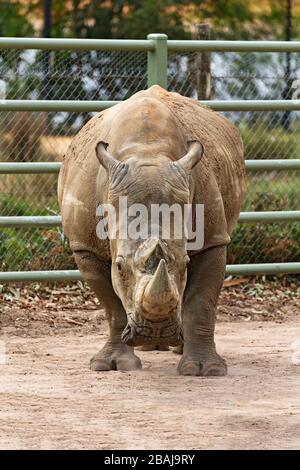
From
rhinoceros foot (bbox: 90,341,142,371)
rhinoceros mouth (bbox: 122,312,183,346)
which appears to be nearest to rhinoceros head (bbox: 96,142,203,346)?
rhinoceros mouth (bbox: 122,312,183,346)

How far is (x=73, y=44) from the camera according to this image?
9188 mm

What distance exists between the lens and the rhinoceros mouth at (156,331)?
255 inches

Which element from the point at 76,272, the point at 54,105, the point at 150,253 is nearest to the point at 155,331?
the point at 150,253

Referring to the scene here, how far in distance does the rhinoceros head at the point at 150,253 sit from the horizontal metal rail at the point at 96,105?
2.09 metres

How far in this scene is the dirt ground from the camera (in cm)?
602

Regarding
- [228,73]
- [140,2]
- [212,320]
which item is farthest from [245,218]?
[140,2]

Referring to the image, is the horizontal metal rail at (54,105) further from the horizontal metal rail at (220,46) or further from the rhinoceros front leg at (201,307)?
the rhinoceros front leg at (201,307)

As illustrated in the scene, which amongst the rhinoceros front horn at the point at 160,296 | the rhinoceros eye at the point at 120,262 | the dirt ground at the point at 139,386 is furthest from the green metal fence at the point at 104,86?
the rhinoceros front horn at the point at 160,296

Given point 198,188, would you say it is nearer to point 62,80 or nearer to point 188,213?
point 188,213

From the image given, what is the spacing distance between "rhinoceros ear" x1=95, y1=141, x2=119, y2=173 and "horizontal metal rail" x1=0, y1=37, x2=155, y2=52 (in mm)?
2278

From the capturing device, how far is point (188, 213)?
6953 mm

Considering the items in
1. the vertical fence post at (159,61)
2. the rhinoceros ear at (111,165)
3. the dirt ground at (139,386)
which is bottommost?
the dirt ground at (139,386)

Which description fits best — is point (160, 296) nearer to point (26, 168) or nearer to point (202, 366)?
point (202, 366)

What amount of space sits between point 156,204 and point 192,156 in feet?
1.48
